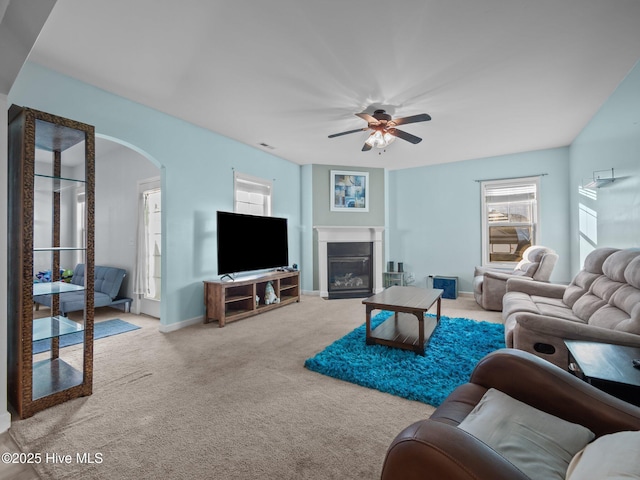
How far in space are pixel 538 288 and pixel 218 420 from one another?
3.71 m

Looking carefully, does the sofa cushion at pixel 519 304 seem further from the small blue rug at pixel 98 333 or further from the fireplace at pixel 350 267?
the small blue rug at pixel 98 333

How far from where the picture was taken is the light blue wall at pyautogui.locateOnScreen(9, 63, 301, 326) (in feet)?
8.80

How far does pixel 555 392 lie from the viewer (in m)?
1.13

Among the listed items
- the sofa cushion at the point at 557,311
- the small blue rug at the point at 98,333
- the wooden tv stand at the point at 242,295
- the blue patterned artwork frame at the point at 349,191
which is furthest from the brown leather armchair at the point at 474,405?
the blue patterned artwork frame at the point at 349,191

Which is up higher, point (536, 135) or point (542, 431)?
point (536, 135)

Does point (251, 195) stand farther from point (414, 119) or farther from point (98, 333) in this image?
point (414, 119)

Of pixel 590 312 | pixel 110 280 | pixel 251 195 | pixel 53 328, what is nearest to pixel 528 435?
pixel 590 312

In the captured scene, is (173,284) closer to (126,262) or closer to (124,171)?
(126,262)

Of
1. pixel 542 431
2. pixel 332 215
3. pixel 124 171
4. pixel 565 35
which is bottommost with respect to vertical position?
pixel 542 431

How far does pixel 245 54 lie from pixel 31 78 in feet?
6.03

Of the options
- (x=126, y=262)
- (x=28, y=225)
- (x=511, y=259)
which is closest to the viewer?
(x=28, y=225)

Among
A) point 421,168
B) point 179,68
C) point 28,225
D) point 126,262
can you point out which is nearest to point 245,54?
point 179,68

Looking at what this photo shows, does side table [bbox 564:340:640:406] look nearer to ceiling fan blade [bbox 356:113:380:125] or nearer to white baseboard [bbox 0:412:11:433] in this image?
ceiling fan blade [bbox 356:113:380:125]

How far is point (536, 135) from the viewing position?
435cm
